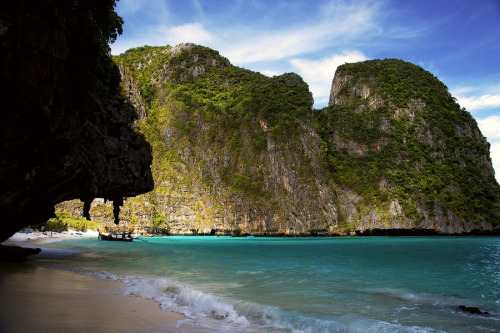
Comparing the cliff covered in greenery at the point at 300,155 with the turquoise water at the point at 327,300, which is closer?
the turquoise water at the point at 327,300

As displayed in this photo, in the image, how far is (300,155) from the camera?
8112 centimetres

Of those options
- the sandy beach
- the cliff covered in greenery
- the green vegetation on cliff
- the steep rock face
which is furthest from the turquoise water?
the green vegetation on cliff

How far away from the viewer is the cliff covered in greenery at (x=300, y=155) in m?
73.2

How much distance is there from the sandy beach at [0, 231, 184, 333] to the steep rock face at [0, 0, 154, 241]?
11.0 feet

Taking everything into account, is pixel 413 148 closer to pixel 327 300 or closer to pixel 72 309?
pixel 327 300

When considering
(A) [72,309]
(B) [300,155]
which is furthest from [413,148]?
(A) [72,309]

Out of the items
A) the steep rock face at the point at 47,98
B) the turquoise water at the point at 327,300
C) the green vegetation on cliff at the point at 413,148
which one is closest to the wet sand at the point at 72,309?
the turquoise water at the point at 327,300

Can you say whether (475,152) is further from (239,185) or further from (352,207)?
(239,185)

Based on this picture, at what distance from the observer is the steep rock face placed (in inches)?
275

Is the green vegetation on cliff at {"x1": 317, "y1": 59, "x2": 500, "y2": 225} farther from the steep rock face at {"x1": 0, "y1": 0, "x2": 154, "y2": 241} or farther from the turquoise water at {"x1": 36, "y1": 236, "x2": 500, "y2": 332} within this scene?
the steep rock face at {"x1": 0, "y1": 0, "x2": 154, "y2": 241}

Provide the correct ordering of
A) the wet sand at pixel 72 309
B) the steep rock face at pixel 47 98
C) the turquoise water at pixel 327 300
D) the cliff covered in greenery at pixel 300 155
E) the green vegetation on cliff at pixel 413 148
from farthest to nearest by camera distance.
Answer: the green vegetation on cliff at pixel 413 148
the cliff covered in greenery at pixel 300 155
the steep rock face at pixel 47 98
the turquoise water at pixel 327 300
the wet sand at pixel 72 309

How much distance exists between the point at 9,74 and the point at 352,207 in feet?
259

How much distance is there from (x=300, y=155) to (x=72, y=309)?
77.2 meters

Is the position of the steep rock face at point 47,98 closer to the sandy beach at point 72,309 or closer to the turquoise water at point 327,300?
the sandy beach at point 72,309
